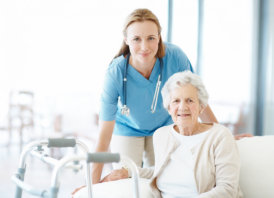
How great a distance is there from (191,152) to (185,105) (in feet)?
0.68

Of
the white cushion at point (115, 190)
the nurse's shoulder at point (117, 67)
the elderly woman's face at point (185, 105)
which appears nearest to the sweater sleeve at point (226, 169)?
the elderly woman's face at point (185, 105)

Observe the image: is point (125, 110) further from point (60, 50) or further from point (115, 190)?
point (60, 50)

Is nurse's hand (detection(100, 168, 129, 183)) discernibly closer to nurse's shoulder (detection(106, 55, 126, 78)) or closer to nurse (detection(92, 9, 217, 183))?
nurse (detection(92, 9, 217, 183))

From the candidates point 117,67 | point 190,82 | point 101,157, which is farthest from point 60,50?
point 101,157

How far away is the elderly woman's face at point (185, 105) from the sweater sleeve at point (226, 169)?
0.17 meters

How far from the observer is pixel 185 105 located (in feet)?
5.13

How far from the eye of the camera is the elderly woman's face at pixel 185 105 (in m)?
1.57

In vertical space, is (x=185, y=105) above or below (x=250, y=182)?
above

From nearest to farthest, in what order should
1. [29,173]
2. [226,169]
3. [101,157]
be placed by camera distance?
1. [101,157]
2. [226,169]
3. [29,173]

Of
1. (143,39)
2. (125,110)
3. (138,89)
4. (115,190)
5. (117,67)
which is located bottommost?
(115,190)

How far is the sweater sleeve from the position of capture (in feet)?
4.59

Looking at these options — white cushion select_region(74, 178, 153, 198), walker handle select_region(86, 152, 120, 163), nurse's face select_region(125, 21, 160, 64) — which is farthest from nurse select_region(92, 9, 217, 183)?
walker handle select_region(86, 152, 120, 163)

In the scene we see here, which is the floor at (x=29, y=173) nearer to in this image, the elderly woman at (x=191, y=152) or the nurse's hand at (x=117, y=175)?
the nurse's hand at (x=117, y=175)

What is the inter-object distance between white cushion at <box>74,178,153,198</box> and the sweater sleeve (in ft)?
1.06
